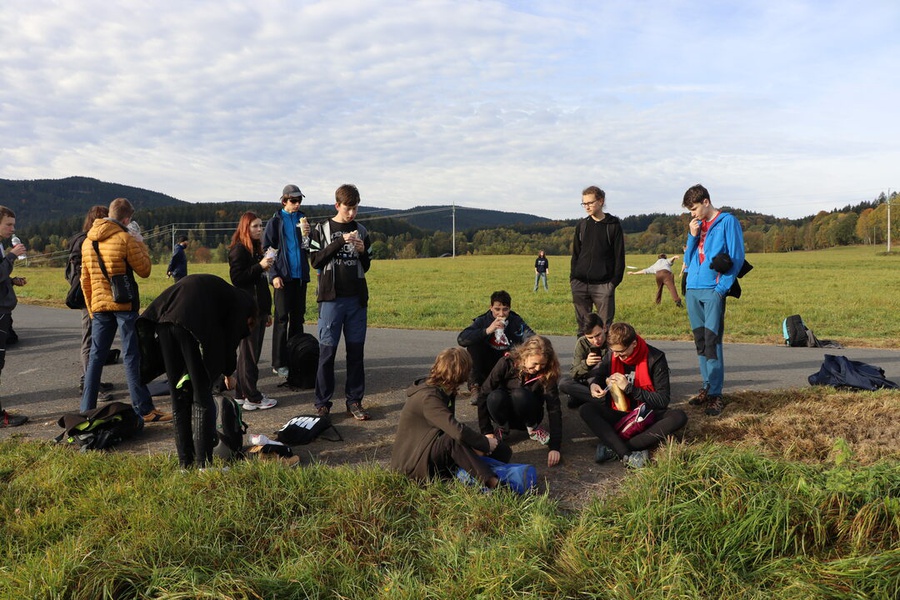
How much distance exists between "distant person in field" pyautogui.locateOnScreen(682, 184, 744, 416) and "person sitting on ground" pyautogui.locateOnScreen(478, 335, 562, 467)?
5.75ft

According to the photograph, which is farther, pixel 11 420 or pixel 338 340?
pixel 11 420

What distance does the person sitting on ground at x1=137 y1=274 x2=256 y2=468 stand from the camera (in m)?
4.39

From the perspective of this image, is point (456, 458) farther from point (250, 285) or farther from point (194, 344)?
point (250, 285)

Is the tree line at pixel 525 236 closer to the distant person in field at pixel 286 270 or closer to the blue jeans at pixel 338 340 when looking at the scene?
the distant person in field at pixel 286 270

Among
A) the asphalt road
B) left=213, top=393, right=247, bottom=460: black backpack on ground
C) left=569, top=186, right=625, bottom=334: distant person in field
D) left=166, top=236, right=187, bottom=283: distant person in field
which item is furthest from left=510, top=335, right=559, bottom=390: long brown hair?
left=166, top=236, right=187, bottom=283: distant person in field

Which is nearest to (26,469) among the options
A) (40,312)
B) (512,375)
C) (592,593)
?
(512,375)

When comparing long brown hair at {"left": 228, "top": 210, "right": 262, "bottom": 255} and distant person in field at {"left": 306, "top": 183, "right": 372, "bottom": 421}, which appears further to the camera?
long brown hair at {"left": 228, "top": 210, "right": 262, "bottom": 255}

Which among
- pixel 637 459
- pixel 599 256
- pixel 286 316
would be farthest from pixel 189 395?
pixel 599 256

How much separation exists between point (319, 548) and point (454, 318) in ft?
42.8

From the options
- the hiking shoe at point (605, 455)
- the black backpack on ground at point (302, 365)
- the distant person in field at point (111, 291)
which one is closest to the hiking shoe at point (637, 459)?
the hiking shoe at point (605, 455)

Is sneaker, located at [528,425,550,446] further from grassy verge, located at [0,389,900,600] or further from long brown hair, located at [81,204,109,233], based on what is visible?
long brown hair, located at [81,204,109,233]

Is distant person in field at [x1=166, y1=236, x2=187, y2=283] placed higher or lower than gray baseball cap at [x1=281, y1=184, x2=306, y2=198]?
lower

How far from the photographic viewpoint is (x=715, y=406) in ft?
19.7

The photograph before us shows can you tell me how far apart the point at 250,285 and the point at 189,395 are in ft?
7.82
